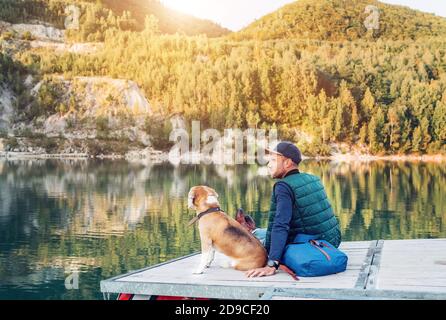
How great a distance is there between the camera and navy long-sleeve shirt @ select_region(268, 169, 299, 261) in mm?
5805

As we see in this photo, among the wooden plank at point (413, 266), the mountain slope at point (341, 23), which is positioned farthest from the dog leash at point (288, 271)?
the mountain slope at point (341, 23)

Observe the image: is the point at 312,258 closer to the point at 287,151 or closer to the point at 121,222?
the point at 287,151

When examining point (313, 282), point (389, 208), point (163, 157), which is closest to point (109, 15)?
point (163, 157)

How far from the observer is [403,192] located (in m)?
36.7

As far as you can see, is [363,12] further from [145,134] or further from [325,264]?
[325,264]

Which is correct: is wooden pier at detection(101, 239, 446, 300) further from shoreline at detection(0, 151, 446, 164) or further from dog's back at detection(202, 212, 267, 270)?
shoreline at detection(0, 151, 446, 164)

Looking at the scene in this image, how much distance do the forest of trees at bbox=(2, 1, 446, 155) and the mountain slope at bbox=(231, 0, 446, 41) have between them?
31.8ft

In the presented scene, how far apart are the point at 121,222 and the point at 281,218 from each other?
2013 centimetres

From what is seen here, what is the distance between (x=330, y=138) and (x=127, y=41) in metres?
58.3

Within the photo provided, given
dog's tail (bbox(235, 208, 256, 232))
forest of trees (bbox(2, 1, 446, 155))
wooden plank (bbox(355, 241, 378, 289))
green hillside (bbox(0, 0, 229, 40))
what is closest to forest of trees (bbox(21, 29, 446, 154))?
forest of trees (bbox(2, 1, 446, 155))

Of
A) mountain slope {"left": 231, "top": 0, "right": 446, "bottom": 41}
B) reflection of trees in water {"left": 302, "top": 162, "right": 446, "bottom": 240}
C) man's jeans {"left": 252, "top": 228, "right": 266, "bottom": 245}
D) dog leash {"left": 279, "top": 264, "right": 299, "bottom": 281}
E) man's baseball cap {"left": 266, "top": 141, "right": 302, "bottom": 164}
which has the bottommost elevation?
reflection of trees in water {"left": 302, "top": 162, "right": 446, "bottom": 240}

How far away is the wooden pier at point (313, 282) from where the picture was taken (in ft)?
16.9

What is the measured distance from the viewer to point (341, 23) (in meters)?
151
